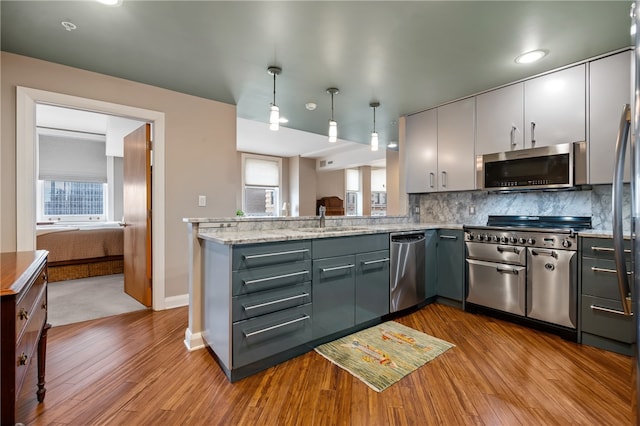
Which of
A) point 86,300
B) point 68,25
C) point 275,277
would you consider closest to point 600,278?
point 275,277

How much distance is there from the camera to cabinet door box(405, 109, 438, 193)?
11.9ft

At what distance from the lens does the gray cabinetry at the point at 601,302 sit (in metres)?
2.13

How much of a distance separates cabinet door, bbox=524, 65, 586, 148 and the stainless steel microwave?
94 mm

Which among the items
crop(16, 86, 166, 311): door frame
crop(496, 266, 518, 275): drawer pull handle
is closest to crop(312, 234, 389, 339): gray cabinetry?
crop(496, 266, 518, 275): drawer pull handle

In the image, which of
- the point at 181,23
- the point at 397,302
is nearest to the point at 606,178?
the point at 397,302

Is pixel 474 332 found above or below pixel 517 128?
below

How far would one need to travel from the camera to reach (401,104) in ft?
11.7

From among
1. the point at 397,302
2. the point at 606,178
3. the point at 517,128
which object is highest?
the point at 517,128

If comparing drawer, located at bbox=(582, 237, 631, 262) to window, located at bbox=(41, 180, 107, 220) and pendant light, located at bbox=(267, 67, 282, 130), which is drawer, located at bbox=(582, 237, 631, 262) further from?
window, located at bbox=(41, 180, 107, 220)

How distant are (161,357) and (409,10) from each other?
9.64 ft

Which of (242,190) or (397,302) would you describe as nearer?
(397,302)

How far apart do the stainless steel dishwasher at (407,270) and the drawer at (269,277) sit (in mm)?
1066

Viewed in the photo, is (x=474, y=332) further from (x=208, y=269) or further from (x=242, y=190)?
(x=242, y=190)

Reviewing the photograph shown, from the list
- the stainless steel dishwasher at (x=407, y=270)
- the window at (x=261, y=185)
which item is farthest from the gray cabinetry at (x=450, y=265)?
the window at (x=261, y=185)
